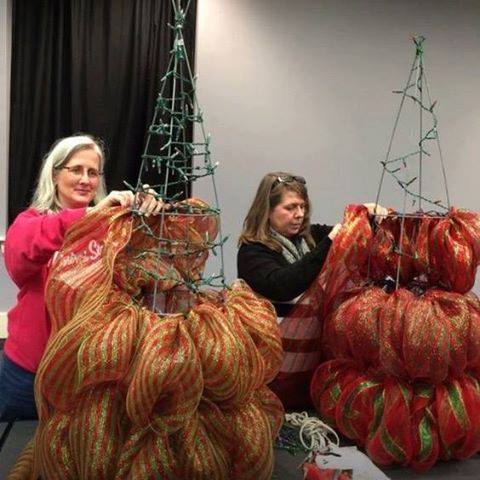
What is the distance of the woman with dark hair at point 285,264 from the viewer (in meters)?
2.19

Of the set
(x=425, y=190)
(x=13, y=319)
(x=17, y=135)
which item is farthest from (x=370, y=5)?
(x=13, y=319)

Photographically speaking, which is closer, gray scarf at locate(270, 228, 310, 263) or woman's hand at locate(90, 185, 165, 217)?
woman's hand at locate(90, 185, 165, 217)

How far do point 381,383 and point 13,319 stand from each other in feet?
3.65

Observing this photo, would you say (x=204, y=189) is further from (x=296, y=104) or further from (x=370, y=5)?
(x=370, y=5)

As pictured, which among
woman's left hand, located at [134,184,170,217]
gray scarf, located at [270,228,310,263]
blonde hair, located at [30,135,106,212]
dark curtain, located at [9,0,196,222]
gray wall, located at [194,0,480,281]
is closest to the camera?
woman's left hand, located at [134,184,170,217]

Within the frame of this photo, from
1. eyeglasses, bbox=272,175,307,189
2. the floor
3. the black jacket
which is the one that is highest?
eyeglasses, bbox=272,175,307,189

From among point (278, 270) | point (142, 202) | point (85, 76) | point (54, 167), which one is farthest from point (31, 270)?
point (85, 76)

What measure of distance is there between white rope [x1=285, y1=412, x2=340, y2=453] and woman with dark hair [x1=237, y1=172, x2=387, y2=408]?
0.47 feet

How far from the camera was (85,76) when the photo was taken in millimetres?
3305

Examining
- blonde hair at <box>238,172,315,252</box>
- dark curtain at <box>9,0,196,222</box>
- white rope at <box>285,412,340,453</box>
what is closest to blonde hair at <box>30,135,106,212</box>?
blonde hair at <box>238,172,315,252</box>

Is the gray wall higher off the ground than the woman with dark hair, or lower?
higher

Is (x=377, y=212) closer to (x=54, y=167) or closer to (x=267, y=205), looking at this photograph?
(x=267, y=205)

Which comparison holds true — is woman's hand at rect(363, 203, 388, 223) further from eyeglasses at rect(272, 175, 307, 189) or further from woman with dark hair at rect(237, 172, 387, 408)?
eyeglasses at rect(272, 175, 307, 189)

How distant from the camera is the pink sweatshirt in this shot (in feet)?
5.27
